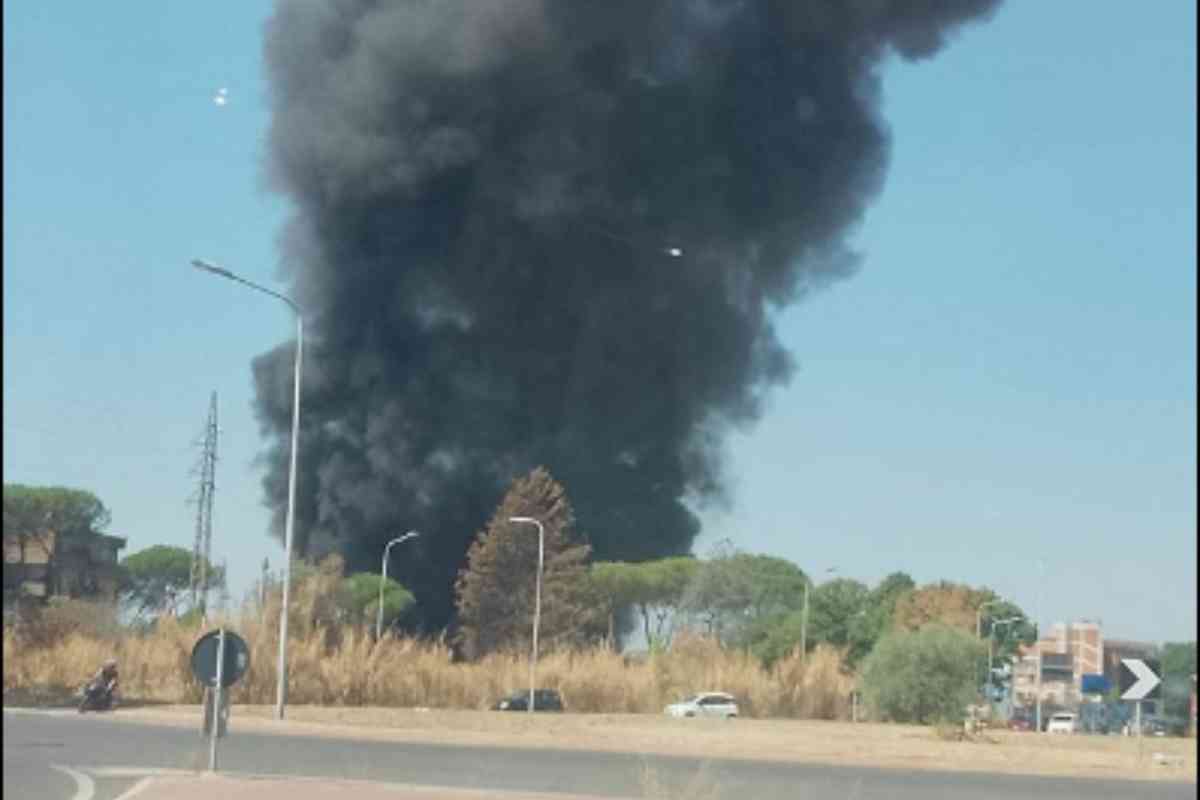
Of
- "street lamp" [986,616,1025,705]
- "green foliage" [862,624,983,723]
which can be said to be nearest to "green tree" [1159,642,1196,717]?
"street lamp" [986,616,1025,705]

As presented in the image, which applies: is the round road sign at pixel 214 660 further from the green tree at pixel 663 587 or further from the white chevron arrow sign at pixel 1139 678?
the green tree at pixel 663 587

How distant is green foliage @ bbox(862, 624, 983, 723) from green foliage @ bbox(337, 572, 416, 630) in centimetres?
922

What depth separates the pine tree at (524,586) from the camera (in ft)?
139

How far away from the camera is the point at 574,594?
143 feet

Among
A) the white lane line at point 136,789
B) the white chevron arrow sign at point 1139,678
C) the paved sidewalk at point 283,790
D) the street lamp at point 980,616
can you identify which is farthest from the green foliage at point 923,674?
the white lane line at point 136,789

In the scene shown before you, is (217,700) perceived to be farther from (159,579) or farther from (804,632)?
(804,632)

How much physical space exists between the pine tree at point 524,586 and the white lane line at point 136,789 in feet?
84.8

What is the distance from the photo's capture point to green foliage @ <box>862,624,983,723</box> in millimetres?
28703

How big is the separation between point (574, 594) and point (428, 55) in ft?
84.7

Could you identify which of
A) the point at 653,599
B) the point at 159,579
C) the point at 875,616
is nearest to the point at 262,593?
the point at 159,579

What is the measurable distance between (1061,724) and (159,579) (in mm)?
25160

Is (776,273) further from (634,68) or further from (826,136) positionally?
(634,68)

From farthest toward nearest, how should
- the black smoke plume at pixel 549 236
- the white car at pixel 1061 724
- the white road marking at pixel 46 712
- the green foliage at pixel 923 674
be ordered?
the black smoke plume at pixel 549 236 < the white car at pixel 1061 724 < the green foliage at pixel 923 674 < the white road marking at pixel 46 712

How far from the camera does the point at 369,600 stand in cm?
4497
